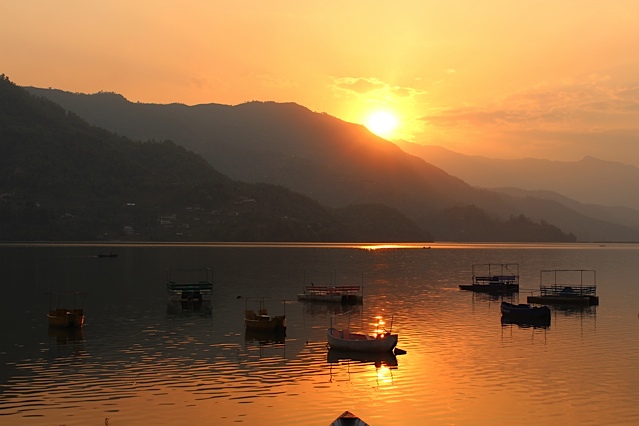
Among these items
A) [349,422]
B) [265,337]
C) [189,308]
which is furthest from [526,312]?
[349,422]

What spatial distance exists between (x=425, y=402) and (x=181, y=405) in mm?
15808

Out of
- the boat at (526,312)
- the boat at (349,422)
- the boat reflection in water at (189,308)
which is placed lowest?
the boat reflection in water at (189,308)

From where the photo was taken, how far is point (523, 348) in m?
69.8

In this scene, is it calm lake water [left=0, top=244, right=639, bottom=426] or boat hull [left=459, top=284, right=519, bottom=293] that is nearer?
calm lake water [left=0, top=244, right=639, bottom=426]

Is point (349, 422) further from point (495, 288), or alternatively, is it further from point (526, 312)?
point (495, 288)

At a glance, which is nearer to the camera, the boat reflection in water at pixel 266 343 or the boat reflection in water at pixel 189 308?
the boat reflection in water at pixel 266 343

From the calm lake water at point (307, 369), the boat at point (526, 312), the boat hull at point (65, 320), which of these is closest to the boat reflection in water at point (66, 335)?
the calm lake water at point (307, 369)

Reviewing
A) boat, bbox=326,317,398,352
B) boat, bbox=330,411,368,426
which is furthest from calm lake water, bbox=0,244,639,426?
boat, bbox=330,411,368,426

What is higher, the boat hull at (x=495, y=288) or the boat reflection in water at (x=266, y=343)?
the boat hull at (x=495, y=288)

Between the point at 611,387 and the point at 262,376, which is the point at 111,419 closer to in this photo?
the point at 262,376

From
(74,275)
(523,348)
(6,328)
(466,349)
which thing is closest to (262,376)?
(466,349)

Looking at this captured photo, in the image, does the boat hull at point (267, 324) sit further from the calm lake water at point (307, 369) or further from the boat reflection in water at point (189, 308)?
the boat reflection in water at point (189, 308)

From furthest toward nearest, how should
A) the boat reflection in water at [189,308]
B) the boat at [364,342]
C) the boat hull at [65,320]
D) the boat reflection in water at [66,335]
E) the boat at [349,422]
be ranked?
1. the boat reflection in water at [189,308]
2. the boat hull at [65,320]
3. the boat reflection in water at [66,335]
4. the boat at [364,342]
5. the boat at [349,422]

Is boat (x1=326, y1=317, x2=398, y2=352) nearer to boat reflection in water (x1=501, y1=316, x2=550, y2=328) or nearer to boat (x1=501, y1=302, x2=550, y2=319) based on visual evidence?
boat reflection in water (x1=501, y1=316, x2=550, y2=328)
